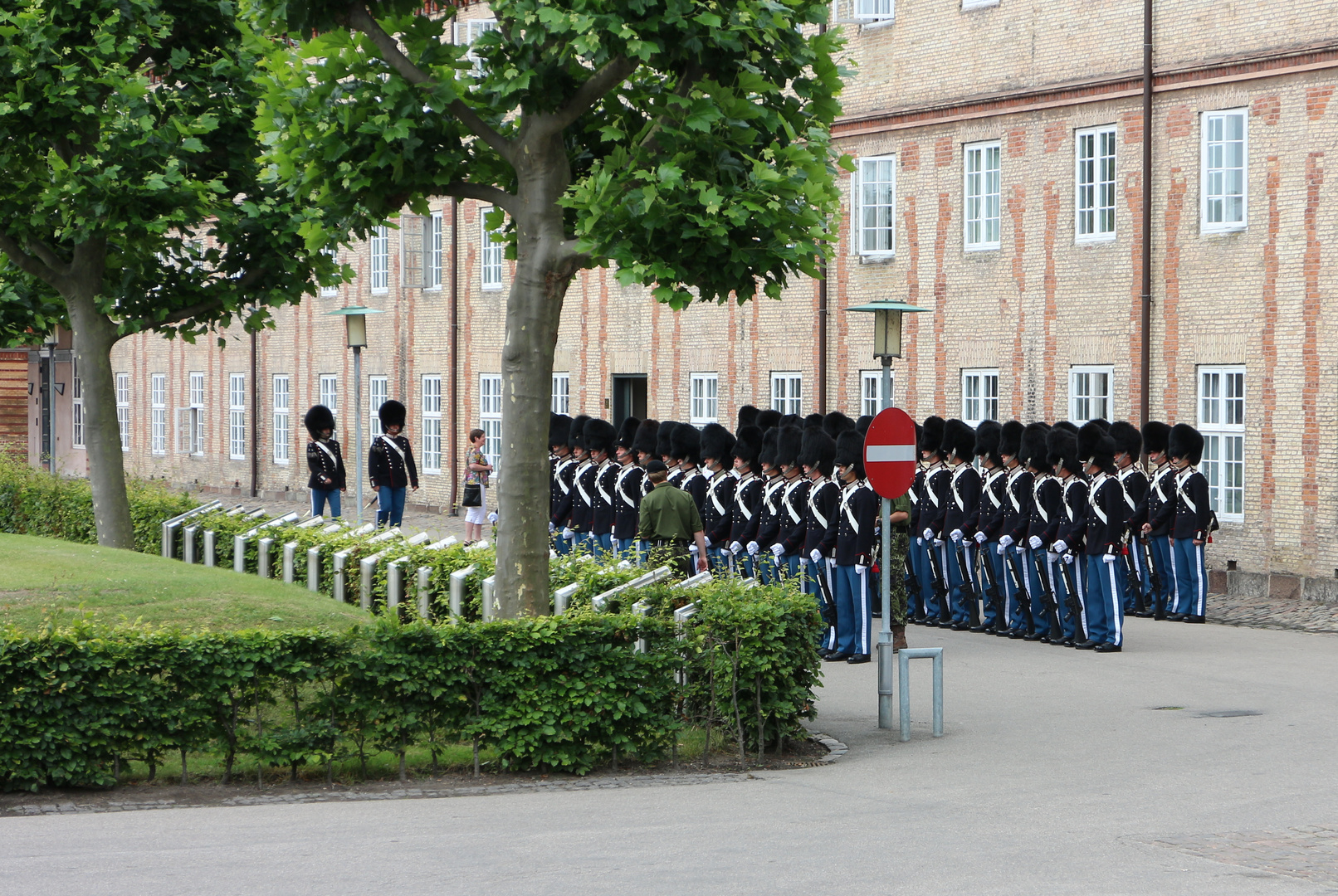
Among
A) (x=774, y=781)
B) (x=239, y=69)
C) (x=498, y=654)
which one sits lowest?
(x=774, y=781)

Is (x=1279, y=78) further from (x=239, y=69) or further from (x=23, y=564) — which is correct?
(x=23, y=564)

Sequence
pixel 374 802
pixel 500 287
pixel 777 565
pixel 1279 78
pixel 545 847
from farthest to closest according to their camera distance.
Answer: pixel 500 287 → pixel 1279 78 → pixel 777 565 → pixel 374 802 → pixel 545 847

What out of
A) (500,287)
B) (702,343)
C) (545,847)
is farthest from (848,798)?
(500,287)

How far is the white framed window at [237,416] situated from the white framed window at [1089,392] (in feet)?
79.4

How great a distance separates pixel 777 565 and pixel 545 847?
8.45 m

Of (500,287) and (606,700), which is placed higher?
(500,287)

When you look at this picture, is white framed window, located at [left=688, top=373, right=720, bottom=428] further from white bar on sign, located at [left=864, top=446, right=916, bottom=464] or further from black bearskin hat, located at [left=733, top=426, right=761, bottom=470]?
white bar on sign, located at [left=864, top=446, right=916, bottom=464]

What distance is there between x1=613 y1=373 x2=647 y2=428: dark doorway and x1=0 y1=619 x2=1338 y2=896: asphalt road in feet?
60.0

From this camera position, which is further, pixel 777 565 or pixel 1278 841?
pixel 777 565

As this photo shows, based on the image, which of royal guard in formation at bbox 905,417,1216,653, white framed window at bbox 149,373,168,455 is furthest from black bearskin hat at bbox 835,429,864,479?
white framed window at bbox 149,373,168,455

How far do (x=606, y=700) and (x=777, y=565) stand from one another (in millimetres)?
6538

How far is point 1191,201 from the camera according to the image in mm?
21312

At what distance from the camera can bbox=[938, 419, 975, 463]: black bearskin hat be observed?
17984mm

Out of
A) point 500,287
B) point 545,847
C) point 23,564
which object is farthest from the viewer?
point 500,287
